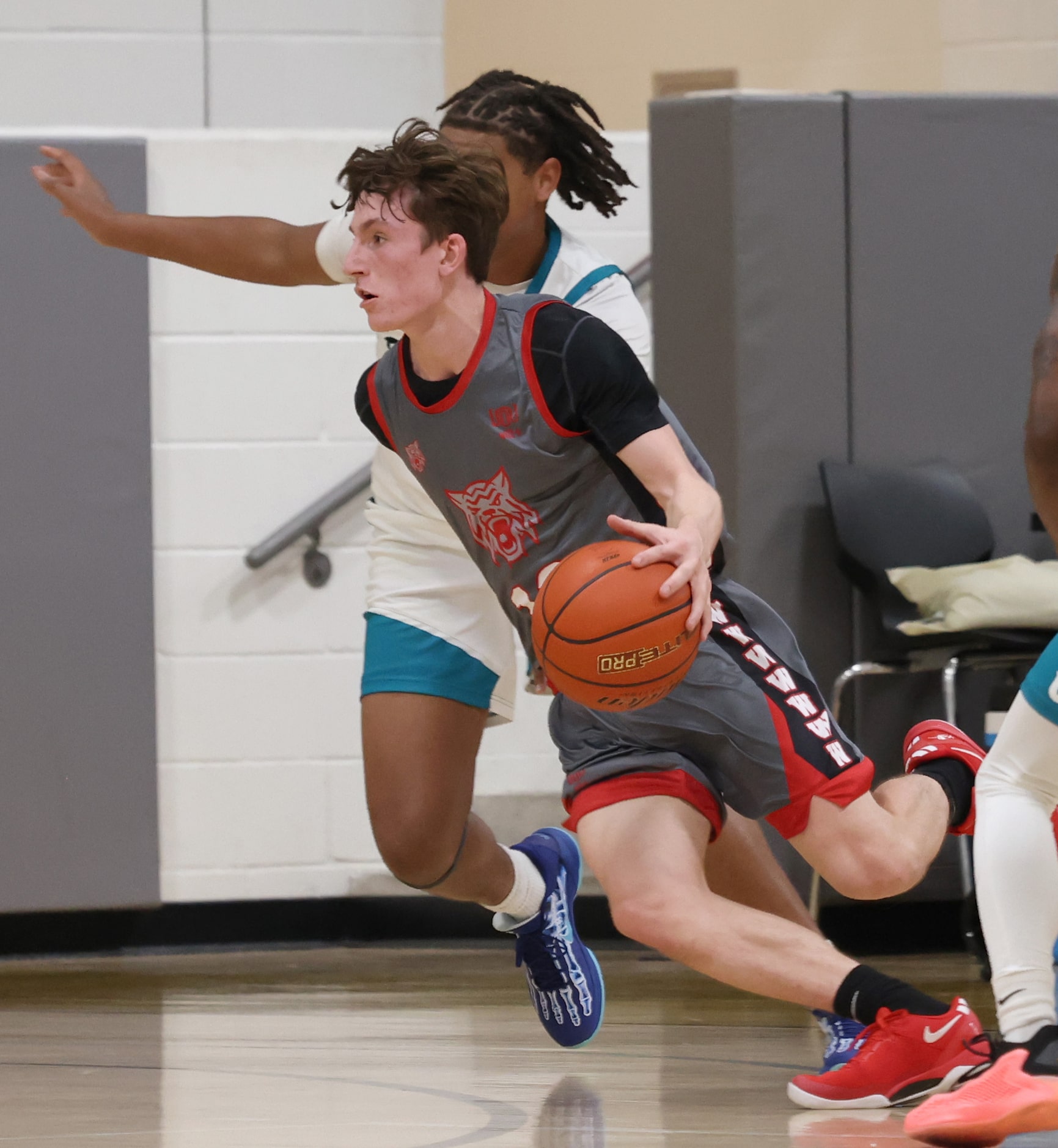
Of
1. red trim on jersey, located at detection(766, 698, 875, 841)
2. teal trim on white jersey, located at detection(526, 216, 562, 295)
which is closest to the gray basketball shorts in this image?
red trim on jersey, located at detection(766, 698, 875, 841)

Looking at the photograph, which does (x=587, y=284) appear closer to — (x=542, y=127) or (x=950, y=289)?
(x=542, y=127)

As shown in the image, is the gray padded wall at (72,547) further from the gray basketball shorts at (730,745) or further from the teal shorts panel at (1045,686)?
the teal shorts panel at (1045,686)

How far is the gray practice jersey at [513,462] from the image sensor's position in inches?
102

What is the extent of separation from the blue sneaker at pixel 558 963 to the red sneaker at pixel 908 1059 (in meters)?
0.69

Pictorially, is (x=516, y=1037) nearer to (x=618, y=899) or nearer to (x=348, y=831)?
(x=618, y=899)

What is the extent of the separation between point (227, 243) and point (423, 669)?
0.79 m

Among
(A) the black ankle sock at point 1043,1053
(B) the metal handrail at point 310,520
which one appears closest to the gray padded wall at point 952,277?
(B) the metal handrail at point 310,520

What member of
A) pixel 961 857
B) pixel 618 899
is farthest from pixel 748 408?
pixel 618 899

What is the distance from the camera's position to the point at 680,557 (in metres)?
2.37

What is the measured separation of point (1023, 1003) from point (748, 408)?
8.73 feet

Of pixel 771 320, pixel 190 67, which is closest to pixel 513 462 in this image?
pixel 771 320

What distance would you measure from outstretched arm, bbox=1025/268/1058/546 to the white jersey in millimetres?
1049

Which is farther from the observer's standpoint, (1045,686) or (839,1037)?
(839,1037)

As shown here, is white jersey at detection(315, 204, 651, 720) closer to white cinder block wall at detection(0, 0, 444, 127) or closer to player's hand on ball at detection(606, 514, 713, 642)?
player's hand on ball at detection(606, 514, 713, 642)
